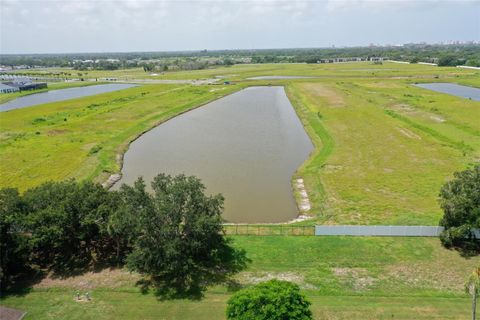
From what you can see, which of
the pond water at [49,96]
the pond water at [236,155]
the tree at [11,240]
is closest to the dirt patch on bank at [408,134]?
the pond water at [236,155]

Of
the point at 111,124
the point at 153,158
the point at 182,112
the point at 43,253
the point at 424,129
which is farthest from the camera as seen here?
the point at 182,112

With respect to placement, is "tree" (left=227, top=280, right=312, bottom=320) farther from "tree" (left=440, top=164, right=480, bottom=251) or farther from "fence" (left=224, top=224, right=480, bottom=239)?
"tree" (left=440, top=164, right=480, bottom=251)

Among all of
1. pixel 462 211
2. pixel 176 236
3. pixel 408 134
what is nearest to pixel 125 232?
pixel 176 236

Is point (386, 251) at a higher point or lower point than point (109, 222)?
lower

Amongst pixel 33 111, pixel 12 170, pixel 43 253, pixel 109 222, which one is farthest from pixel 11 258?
pixel 33 111

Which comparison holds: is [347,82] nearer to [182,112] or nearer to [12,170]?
[182,112]

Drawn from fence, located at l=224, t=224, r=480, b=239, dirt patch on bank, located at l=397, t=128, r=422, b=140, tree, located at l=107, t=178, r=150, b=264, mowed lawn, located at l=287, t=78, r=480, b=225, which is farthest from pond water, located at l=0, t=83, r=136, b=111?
fence, located at l=224, t=224, r=480, b=239

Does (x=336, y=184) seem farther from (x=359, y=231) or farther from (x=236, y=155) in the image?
Result: (x=236, y=155)

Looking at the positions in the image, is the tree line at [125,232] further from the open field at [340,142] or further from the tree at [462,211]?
the tree at [462,211]
